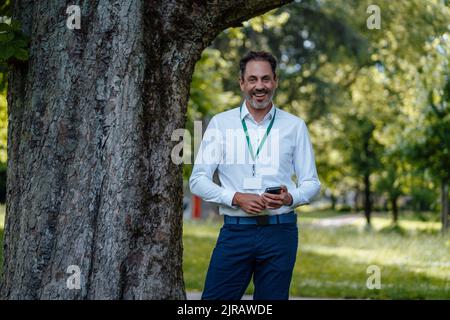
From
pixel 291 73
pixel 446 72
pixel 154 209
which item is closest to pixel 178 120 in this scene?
pixel 154 209

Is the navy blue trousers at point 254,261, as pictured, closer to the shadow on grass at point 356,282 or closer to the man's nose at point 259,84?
the man's nose at point 259,84

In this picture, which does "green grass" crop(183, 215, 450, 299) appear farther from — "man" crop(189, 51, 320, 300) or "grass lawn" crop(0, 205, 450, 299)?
"man" crop(189, 51, 320, 300)

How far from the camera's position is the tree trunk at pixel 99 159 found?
15.3ft

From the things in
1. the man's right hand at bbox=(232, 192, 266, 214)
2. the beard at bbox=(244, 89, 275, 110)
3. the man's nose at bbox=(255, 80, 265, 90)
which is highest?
the man's nose at bbox=(255, 80, 265, 90)

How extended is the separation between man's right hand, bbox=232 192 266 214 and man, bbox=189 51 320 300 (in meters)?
0.03

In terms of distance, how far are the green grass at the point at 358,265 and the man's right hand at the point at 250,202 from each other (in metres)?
5.68

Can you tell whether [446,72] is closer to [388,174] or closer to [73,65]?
[73,65]

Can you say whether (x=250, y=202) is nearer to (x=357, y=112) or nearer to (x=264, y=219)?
(x=264, y=219)

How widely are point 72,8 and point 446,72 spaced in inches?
357

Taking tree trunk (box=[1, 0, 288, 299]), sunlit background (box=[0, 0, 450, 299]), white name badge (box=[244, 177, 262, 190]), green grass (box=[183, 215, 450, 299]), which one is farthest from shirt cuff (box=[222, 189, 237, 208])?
green grass (box=[183, 215, 450, 299])

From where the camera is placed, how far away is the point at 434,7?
1086 centimetres

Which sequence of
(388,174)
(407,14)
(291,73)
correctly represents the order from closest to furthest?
(407,14), (291,73), (388,174)

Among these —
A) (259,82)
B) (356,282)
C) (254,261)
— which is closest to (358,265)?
(356,282)

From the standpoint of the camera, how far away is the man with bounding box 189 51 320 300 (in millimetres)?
4219
